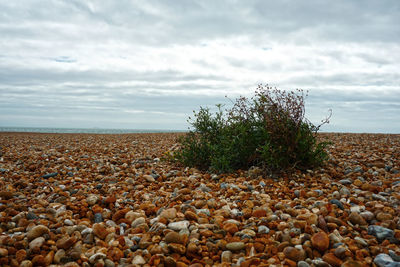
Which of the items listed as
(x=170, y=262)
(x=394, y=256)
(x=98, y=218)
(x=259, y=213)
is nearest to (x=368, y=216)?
(x=394, y=256)

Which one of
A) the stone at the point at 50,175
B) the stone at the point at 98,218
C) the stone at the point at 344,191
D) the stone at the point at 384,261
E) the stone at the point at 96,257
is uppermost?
the stone at the point at 344,191

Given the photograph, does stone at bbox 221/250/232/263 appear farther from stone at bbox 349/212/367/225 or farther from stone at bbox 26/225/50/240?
stone at bbox 26/225/50/240

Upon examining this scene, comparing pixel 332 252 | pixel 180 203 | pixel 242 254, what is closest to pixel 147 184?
pixel 180 203

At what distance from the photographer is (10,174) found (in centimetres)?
621

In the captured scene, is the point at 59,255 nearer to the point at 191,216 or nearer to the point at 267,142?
the point at 191,216

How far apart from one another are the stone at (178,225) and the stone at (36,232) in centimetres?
128

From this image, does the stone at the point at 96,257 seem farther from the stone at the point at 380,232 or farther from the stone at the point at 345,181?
the stone at the point at 345,181

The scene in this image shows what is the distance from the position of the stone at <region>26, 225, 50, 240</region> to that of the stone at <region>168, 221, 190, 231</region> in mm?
1285

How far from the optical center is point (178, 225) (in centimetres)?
317

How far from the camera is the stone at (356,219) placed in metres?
3.13

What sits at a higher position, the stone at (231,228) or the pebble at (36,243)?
the stone at (231,228)

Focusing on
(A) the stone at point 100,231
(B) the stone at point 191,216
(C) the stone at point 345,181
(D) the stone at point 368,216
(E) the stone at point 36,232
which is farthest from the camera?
(C) the stone at point 345,181

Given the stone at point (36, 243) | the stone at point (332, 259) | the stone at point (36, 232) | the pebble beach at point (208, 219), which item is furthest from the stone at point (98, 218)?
the stone at point (332, 259)

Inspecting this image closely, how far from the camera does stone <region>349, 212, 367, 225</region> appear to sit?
10.3 ft
